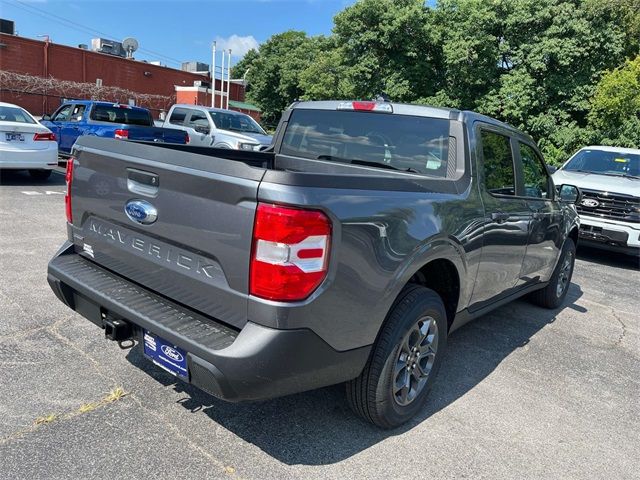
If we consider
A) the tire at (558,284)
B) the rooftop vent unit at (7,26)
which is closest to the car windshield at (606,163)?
the tire at (558,284)

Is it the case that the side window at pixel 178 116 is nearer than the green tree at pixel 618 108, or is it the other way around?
the side window at pixel 178 116

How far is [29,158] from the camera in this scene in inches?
380

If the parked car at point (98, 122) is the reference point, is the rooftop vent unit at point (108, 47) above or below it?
above

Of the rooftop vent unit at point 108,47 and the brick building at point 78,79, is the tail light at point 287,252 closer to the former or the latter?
the brick building at point 78,79

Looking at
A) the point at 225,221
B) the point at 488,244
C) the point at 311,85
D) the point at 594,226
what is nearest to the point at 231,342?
the point at 225,221

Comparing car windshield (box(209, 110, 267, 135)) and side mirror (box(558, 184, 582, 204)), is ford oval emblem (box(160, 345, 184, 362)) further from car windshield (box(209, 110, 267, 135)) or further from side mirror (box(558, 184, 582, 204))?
car windshield (box(209, 110, 267, 135))

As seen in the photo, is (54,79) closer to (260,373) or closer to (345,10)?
(345,10)

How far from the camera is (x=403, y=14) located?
2312 cm

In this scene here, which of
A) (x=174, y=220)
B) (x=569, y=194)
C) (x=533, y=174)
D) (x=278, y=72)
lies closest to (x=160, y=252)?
(x=174, y=220)

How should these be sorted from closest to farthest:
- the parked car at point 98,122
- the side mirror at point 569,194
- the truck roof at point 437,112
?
the truck roof at point 437,112 → the side mirror at point 569,194 → the parked car at point 98,122

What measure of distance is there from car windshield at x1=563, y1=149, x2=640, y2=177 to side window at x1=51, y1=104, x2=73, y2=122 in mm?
11166

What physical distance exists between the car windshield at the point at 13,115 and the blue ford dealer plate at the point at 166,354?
8778 mm

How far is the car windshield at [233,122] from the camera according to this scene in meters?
14.7

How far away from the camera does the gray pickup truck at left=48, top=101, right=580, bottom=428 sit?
217 centimetres
